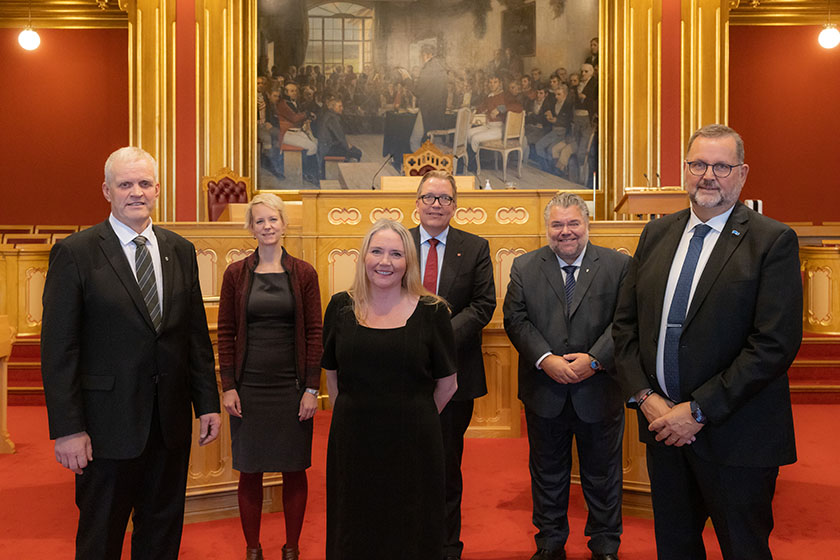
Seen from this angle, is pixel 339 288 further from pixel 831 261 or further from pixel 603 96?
pixel 603 96

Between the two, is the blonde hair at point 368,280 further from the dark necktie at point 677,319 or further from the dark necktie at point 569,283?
the dark necktie at point 569,283

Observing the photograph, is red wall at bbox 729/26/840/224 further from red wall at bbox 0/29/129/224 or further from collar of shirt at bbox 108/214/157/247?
collar of shirt at bbox 108/214/157/247

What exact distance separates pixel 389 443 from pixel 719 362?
1.00 m

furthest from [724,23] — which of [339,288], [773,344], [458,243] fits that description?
[773,344]

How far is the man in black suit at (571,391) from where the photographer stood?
9.83ft

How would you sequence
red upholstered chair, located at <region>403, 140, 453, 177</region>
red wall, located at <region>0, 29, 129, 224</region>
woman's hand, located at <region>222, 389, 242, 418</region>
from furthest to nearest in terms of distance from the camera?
red wall, located at <region>0, 29, 129, 224</region> < red upholstered chair, located at <region>403, 140, 453, 177</region> < woman's hand, located at <region>222, 389, 242, 418</region>

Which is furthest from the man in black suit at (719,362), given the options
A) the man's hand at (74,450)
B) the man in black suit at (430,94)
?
the man in black suit at (430,94)

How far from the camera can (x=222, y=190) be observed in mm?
8844

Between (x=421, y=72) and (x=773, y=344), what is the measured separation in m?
8.39

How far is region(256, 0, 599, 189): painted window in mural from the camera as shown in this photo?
9.62 m

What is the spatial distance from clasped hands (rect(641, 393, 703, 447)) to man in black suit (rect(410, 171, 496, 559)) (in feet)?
2.99

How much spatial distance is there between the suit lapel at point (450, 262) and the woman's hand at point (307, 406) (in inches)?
26.7

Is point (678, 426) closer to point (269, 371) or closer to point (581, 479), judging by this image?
point (581, 479)

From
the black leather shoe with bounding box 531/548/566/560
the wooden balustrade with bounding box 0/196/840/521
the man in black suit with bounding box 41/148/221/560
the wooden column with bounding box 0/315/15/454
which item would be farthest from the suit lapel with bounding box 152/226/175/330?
the wooden column with bounding box 0/315/15/454
